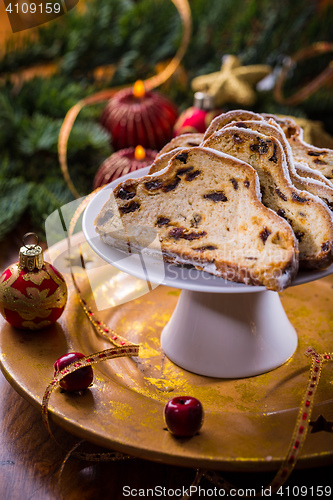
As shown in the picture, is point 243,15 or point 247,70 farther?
point 243,15

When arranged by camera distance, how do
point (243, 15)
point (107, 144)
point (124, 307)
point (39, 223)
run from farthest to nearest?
point (243, 15)
point (107, 144)
point (39, 223)
point (124, 307)

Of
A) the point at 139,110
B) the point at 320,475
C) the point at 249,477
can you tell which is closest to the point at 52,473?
the point at 249,477

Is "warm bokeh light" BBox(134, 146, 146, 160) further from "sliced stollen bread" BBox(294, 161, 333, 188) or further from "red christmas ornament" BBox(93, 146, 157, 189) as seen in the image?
"sliced stollen bread" BBox(294, 161, 333, 188)

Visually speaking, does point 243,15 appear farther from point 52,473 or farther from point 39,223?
point 52,473

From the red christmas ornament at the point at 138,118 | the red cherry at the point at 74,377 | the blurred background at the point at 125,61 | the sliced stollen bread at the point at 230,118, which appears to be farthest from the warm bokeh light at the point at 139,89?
the red cherry at the point at 74,377

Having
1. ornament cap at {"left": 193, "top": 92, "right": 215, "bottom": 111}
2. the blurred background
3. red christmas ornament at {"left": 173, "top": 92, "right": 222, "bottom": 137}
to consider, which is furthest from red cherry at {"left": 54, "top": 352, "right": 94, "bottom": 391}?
ornament cap at {"left": 193, "top": 92, "right": 215, "bottom": 111}

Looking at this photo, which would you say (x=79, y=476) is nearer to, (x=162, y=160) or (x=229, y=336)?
(x=229, y=336)
